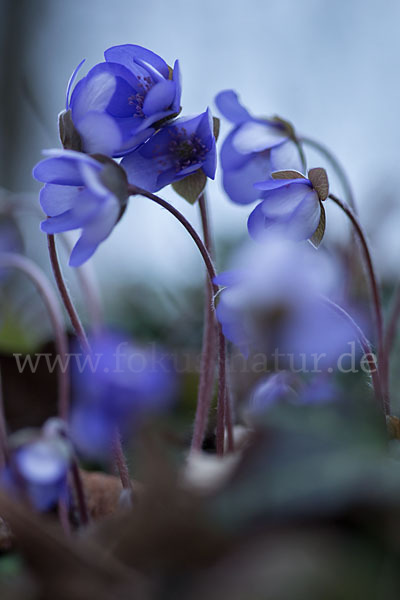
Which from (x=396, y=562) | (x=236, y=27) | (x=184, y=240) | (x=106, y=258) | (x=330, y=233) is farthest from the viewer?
(x=236, y=27)

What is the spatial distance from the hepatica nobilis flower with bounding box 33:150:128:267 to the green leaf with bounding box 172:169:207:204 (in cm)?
12

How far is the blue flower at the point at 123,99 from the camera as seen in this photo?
0.48m

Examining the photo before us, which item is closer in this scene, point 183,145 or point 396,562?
point 396,562

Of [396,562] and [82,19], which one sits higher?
[82,19]

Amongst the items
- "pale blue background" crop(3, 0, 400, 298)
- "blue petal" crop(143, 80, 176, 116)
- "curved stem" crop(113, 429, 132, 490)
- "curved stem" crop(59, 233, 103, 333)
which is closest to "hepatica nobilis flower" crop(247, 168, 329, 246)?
"blue petal" crop(143, 80, 176, 116)

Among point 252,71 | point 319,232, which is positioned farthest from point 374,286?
point 252,71

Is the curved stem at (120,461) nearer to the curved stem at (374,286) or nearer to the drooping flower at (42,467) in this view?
the drooping flower at (42,467)

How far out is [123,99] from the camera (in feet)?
1.79

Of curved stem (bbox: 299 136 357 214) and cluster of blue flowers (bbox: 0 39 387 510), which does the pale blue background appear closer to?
curved stem (bbox: 299 136 357 214)

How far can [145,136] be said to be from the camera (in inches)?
20.5

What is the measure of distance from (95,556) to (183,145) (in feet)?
1.24

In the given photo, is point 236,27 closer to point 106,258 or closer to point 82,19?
point 82,19

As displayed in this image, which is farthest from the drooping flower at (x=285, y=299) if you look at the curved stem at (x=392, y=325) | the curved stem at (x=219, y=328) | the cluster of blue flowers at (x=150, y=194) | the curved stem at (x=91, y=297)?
the curved stem at (x=91, y=297)

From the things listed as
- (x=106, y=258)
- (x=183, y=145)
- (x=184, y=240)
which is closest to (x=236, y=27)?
(x=106, y=258)
